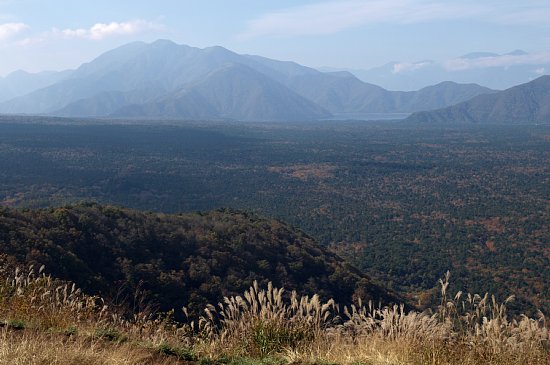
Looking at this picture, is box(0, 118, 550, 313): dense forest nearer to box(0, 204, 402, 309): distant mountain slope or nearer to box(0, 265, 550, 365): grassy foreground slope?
box(0, 265, 550, 365): grassy foreground slope

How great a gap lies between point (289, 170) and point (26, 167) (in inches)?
1908

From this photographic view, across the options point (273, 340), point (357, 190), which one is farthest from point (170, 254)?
point (357, 190)

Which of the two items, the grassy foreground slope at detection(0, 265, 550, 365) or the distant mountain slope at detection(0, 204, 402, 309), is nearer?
the grassy foreground slope at detection(0, 265, 550, 365)

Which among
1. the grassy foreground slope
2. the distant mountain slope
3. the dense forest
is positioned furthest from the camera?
the dense forest

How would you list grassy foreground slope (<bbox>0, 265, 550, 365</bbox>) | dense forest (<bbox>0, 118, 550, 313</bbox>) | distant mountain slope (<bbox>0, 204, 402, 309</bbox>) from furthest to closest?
dense forest (<bbox>0, 118, 550, 313</bbox>) < distant mountain slope (<bbox>0, 204, 402, 309</bbox>) < grassy foreground slope (<bbox>0, 265, 550, 365</bbox>)

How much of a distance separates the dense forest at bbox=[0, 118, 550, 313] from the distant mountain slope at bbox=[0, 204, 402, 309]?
10861mm

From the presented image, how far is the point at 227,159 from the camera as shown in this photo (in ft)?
353

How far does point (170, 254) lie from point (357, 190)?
185 ft

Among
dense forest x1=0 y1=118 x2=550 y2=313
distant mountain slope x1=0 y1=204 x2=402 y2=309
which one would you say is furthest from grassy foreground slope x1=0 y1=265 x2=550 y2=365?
distant mountain slope x1=0 y1=204 x2=402 y2=309

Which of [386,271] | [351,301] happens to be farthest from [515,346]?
[386,271]

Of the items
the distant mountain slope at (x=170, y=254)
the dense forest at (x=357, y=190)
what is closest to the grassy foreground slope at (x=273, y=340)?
the dense forest at (x=357, y=190)

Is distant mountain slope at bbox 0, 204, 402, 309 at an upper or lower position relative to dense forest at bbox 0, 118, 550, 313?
upper

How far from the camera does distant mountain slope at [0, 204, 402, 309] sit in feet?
57.6

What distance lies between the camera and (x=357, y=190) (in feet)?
248
